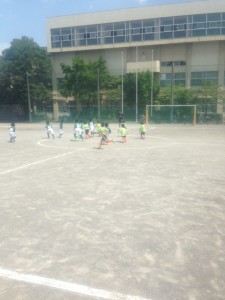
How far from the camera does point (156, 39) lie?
46312mm

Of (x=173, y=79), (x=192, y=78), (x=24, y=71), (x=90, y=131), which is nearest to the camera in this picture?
(x=90, y=131)

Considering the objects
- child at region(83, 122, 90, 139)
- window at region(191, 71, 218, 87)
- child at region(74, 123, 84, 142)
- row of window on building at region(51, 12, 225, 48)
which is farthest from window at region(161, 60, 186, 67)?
child at region(74, 123, 84, 142)

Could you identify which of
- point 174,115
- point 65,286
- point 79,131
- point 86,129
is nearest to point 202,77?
point 174,115

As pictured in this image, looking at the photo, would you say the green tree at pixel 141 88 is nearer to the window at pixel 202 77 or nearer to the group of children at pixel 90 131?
the window at pixel 202 77

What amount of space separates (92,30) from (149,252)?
48874 millimetres

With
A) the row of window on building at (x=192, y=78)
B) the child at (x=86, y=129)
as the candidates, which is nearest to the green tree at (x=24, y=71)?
the row of window on building at (x=192, y=78)

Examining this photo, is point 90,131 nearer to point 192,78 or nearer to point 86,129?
point 86,129

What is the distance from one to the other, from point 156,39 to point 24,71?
839 inches

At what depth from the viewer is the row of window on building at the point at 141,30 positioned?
144 feet

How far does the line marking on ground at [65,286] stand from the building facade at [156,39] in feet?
136

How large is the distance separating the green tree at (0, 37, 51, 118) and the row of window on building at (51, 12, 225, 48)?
3.58 m

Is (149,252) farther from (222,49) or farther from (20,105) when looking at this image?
(20,105)

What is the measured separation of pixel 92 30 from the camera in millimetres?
49344

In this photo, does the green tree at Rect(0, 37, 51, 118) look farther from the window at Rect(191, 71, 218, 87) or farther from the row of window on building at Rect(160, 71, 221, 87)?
the window at Rect(191, 71, 218, 87)
